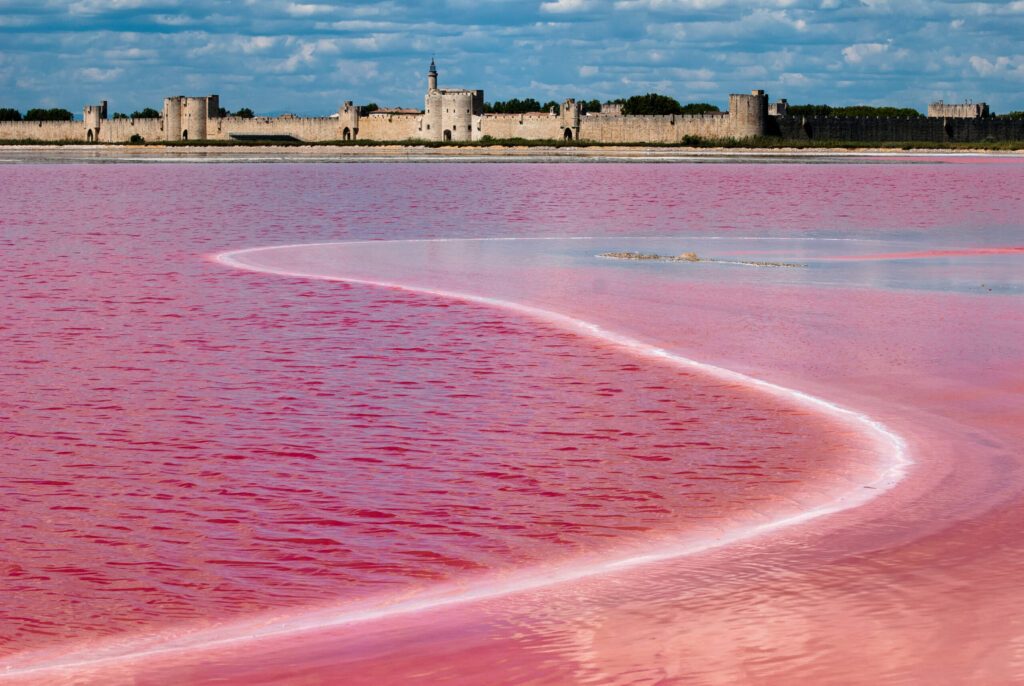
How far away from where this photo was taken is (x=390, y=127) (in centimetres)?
10738

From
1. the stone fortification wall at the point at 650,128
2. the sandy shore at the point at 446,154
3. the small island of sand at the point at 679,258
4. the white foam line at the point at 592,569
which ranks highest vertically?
the stone fortification wall at the point at 650,128

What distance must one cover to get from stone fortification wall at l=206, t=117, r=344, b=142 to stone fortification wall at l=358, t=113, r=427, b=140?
0.51 m

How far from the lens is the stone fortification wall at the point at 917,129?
9644 centimetres

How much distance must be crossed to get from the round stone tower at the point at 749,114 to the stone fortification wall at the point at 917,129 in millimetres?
5070

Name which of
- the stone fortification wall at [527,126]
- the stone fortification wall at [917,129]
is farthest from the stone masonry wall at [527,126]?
the stone fortification wall at [917,129]

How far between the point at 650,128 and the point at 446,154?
1339 centimetres

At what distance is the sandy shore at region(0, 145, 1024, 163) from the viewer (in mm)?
89938

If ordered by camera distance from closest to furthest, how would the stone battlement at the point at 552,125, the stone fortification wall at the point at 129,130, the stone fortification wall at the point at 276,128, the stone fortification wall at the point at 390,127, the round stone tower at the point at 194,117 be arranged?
the stone battlement at the point at 552,125 < the stone fortification wall at the point at 390,127 < the stone fortification wall at the point at 276,128 < the round stone tower at the point at 194,117 < the stone fortification wall at the point at 129,130

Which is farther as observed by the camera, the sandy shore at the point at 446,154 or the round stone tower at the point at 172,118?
the round stone tower at the point at 172,118

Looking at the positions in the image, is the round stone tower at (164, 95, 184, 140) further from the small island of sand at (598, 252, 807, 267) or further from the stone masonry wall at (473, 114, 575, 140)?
the small island of sand at (598, 252, 807, 267)

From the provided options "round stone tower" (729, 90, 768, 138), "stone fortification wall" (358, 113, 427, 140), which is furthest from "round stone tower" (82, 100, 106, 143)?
"round stone tower" (729, 90, 768, 138)

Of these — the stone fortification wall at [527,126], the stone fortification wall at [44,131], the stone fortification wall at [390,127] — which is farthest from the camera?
the stone fortification wall at [44,131]

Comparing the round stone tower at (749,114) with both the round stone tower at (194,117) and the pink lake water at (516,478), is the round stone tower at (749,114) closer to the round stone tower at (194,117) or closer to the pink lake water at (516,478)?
the round stone tower at (194,117)

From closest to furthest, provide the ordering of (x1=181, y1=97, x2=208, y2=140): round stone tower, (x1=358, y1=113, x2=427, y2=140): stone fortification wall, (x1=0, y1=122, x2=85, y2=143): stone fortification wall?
(x1=358, y1=113, x2=427, y2=140): stone fortification wall → (x1=181, y1=97, x2=208, y2=140): round stone tower → (x1=0, y1=122, x2=85, y2=143): stone fortification wall
